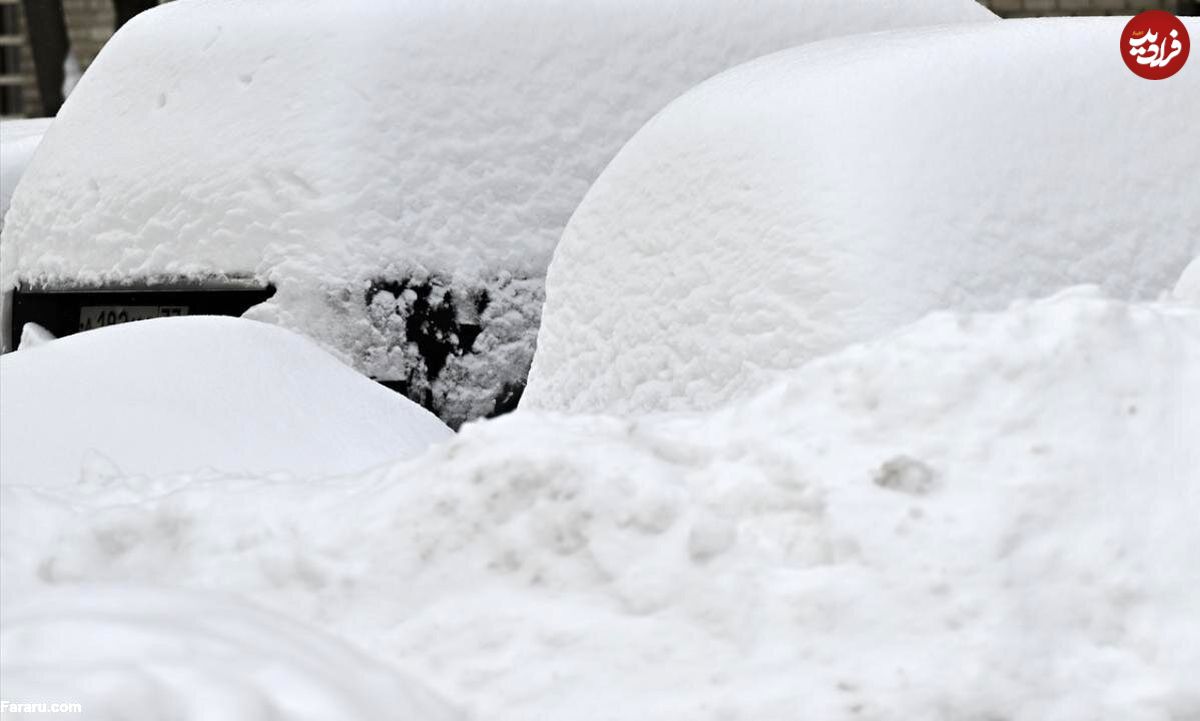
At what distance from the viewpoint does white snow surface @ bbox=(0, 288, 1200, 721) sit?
185 centimetres

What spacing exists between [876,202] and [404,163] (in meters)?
1.22

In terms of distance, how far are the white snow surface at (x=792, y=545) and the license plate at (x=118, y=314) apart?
73.9 inches

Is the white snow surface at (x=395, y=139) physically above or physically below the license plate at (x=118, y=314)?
above

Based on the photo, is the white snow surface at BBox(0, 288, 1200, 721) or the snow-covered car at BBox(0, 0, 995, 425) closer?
the white snow surface at BBox(0, 288, 1200, 721)

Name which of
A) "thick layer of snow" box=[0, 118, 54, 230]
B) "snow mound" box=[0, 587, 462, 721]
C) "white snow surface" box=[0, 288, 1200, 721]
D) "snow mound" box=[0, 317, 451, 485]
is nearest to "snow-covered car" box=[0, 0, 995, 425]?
"snow mound" box=[0, 317, 451, 485]

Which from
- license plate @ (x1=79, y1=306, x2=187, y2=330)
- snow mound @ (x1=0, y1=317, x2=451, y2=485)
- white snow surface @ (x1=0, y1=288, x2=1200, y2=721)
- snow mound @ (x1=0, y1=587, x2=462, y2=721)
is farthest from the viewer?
license plate @ (x1=79, y1=306, x2=187, y2=330)

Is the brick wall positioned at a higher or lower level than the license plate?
lower

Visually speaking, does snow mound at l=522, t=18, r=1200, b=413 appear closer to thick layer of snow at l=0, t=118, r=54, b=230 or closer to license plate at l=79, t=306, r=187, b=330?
license plate at l=79, t=306, r=187, b=330

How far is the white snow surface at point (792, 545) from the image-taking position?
1.85m

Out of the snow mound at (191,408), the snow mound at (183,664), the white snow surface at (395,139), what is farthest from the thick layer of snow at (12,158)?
the snow mound at (183,664)

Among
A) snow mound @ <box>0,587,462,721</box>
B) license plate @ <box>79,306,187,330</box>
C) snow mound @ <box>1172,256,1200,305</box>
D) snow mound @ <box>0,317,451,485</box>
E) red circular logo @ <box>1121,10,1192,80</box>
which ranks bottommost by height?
license plate @ <box>79,306,187,330</box>

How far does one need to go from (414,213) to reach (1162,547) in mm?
2185

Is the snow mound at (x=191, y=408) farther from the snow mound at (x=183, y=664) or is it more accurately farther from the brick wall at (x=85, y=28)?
the brick wall at (x=85, y=28)

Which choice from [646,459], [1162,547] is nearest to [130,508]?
[646,459]
